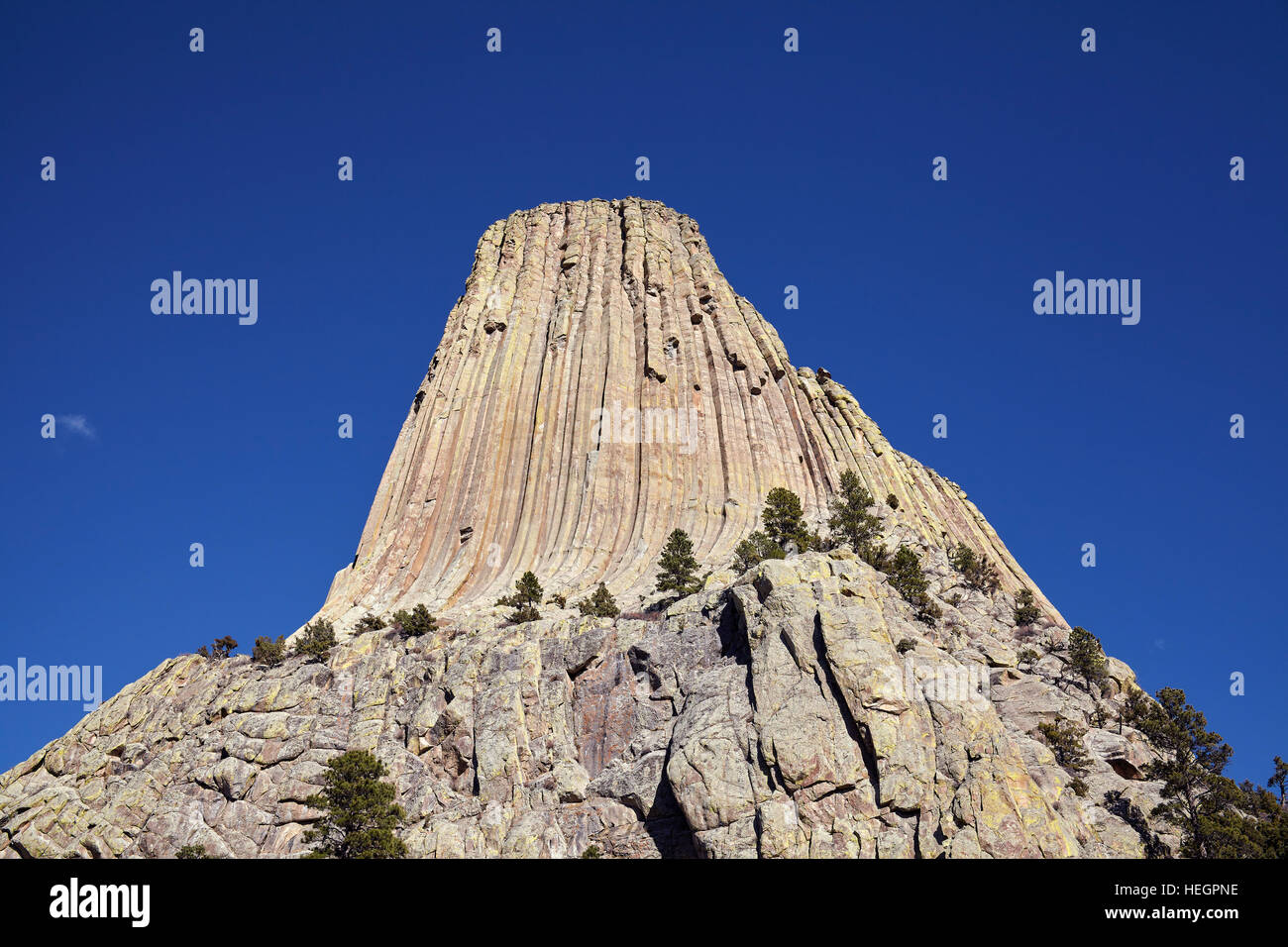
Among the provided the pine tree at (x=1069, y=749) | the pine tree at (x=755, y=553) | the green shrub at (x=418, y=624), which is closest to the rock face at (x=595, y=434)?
the green shrub at (x=418, y=624)

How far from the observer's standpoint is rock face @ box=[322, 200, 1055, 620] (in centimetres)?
7612

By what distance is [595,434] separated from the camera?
272 feet

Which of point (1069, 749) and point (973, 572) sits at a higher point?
point (973, 572)

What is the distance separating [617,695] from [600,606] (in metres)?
9.62

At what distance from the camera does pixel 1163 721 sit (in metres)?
49.0

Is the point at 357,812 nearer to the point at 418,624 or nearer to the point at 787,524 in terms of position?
the point at 418,624

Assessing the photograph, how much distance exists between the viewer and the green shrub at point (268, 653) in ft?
207

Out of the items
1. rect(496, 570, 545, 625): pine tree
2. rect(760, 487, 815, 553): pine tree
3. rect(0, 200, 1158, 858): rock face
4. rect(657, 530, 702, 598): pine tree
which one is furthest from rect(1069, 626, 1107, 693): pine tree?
rect(496, 570, 545, 625): pine tree

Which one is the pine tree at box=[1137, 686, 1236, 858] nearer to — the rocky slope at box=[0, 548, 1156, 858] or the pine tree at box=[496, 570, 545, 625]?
the rocky slope at box=[0, 548, 1156, 858]

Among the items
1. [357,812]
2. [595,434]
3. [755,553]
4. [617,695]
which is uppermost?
[595,434]

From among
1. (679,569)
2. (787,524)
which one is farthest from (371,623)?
(787,524)

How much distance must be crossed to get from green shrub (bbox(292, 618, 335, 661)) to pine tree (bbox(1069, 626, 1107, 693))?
42.7 metres
